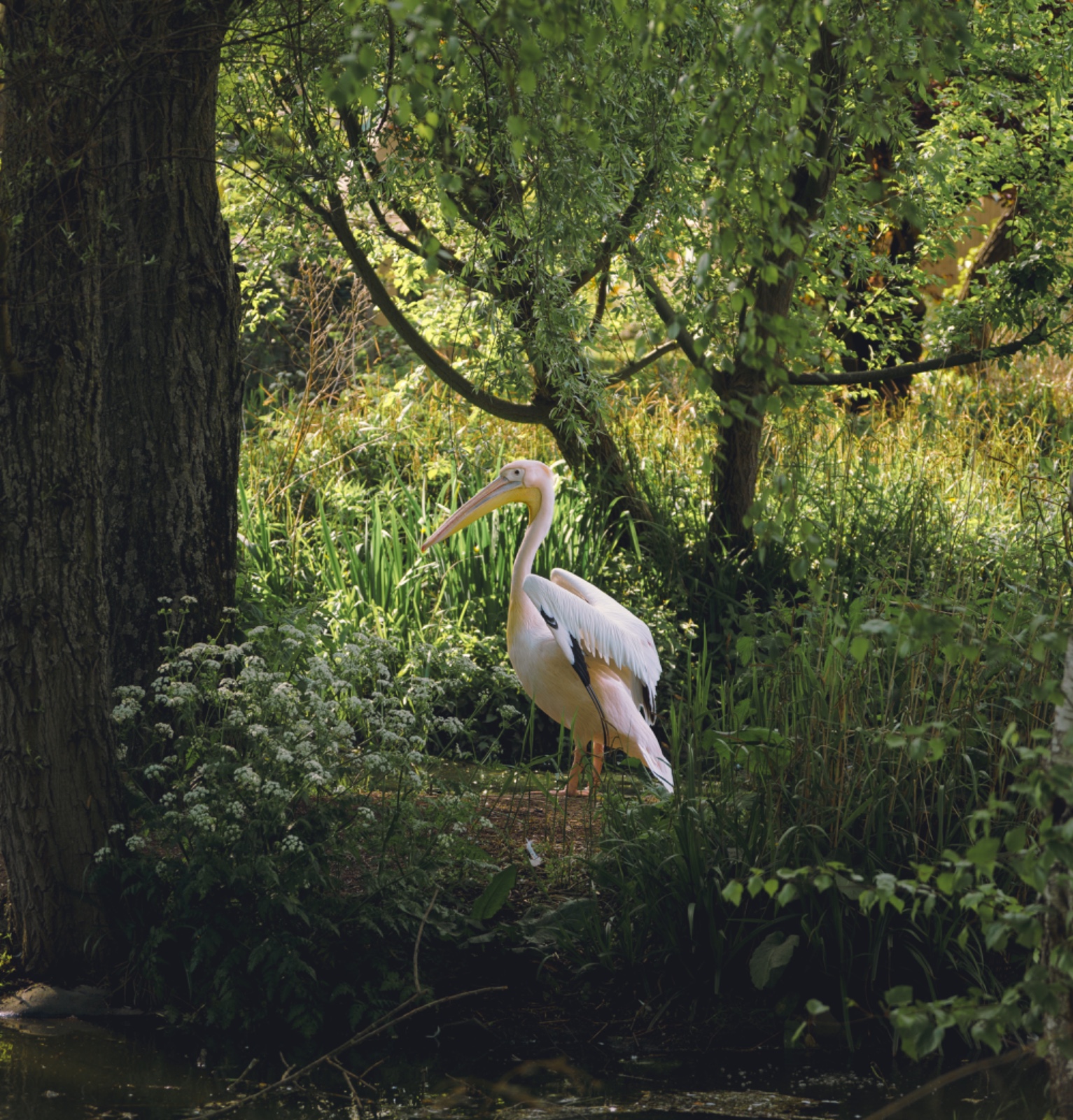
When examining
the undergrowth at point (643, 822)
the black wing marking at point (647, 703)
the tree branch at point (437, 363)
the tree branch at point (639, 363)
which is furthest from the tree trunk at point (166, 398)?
the tree branch at point (639, 363)

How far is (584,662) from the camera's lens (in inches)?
219

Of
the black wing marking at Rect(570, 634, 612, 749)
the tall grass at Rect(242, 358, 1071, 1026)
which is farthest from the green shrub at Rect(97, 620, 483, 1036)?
the black wing marking at Rect(570, 634, 612, 749)

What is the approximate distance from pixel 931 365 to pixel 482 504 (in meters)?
2.77

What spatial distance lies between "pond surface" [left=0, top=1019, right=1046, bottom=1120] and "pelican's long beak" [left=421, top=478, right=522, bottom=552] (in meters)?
3.00

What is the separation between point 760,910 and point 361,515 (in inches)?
188

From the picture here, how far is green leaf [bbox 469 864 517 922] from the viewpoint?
4008mm

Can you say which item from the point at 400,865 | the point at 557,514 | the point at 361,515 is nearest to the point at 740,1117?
the point at 400,865

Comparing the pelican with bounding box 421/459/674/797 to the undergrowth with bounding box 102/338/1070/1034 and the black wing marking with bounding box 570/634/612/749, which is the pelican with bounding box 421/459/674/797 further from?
the undergrowth with bounding box 102/338/1070/1034

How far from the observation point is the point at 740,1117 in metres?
3.39

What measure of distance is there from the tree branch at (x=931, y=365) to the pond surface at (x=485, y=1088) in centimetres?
397

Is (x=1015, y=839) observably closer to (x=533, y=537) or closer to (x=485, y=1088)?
(x=485, y=1088)

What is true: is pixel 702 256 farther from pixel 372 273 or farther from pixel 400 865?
pixel 372 273

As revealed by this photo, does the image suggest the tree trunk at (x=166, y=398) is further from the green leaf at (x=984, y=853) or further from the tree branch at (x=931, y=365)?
the green leaf at (x=984, y=853)

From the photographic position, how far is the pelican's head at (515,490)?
6.17 metres
